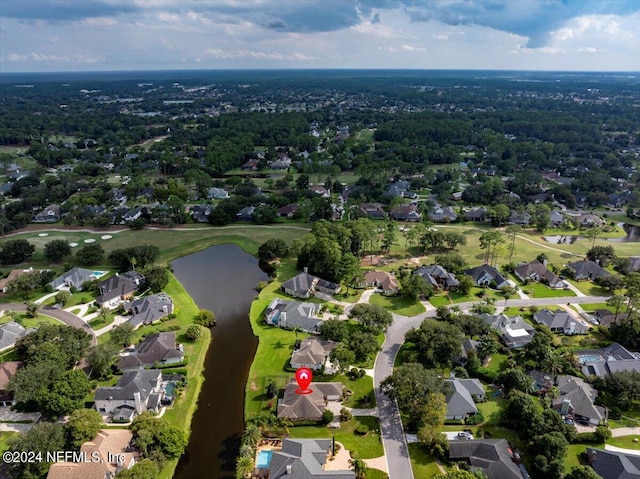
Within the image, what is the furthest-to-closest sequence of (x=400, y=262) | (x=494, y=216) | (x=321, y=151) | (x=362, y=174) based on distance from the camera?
(x=321, y=151) → (x=362, y=174) → (x=494, y=216) → (x=400, y=262)

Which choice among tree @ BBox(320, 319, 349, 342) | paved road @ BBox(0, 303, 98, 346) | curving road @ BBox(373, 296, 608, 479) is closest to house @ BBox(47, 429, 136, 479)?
paved road @ BBox(0, 303, 98, 346)

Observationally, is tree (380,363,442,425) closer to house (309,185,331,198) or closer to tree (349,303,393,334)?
tree (349,303,393,334)

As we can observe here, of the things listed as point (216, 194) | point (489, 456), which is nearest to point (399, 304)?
point (489, 456)

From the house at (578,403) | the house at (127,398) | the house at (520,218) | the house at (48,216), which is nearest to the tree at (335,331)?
the house at (127,398)

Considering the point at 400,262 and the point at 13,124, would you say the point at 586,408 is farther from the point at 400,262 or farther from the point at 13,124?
the point at 13,124

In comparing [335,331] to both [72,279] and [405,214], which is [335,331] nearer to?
[72,279]

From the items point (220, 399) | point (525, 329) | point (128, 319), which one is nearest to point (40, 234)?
point (128, 319)
